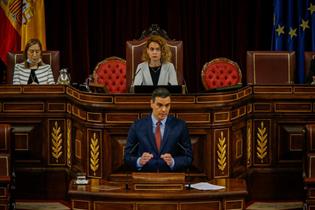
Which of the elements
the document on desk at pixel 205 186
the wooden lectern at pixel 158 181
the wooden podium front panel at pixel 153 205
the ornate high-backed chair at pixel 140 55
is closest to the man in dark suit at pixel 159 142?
the wooden lectern at pixel 158 181

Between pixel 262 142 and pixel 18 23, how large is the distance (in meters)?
4.14

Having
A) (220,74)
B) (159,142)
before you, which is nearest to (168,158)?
(159,142)

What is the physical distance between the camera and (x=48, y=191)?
336 inches

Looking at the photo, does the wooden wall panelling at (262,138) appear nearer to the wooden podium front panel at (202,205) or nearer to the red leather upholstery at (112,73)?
the red leather upholstery at (112,73)

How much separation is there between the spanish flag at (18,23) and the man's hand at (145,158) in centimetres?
473

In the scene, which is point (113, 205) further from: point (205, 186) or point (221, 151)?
point (221, 151)

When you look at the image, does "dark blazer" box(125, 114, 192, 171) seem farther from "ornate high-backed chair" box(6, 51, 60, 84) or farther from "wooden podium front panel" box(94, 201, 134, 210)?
"ornate high-backed chair" box(6, 51, 60, 84)

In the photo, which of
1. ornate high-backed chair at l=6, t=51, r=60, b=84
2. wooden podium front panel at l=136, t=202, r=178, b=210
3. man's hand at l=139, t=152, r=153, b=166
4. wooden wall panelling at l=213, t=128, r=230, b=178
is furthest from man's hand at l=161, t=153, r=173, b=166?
ornate high-backed chair at l=6, t=51, r=60, b=84

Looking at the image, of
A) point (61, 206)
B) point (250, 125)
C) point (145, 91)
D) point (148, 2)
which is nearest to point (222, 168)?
point (250, 125)

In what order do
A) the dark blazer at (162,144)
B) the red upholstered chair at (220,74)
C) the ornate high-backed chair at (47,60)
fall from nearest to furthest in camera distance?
the dark blazer at (162,144) → the ornate high-backed chair at (47,60) → the red upholstered chair at (220,74)

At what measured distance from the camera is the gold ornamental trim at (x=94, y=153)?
8273 millimetres

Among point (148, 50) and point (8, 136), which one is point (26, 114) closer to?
point (8, 136)

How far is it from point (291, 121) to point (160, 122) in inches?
77.5

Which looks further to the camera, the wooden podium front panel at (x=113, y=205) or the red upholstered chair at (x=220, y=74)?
the red upholstered chair at (x=220, y=74)
